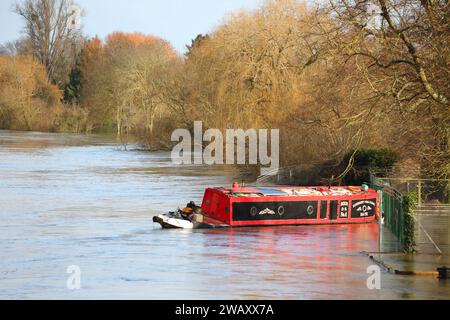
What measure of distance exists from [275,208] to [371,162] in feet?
32.4

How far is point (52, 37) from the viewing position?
521 feet

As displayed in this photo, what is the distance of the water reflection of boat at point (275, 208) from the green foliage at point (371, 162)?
5049 millimetres

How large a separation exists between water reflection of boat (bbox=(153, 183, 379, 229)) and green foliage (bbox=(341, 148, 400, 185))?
5.05 m

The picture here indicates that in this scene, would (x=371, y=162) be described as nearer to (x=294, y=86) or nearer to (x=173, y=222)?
(x=173, y=222)

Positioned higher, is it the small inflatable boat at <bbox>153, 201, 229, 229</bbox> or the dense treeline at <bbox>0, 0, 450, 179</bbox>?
the dense treeline at <bbox>0, 0, 450, 179</bbox>

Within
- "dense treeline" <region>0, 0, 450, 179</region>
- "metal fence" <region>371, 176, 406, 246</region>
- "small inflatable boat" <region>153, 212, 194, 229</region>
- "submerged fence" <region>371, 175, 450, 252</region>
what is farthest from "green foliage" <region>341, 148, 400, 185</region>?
"small inflatable boat" <region>153, 212, 194, 229</region>

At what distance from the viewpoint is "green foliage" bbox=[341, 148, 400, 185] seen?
157ft

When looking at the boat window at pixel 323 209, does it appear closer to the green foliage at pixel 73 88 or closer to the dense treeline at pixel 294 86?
the dense treeline at pixel 294 86

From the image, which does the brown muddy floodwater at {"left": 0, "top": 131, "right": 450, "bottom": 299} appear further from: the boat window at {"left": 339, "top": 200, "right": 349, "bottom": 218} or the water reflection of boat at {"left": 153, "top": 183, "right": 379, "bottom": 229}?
the boat window at {"left": 339, "top": 200, "right": 349, "bottom": 218}

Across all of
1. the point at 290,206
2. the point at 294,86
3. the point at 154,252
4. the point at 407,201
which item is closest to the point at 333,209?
the point at 290,206

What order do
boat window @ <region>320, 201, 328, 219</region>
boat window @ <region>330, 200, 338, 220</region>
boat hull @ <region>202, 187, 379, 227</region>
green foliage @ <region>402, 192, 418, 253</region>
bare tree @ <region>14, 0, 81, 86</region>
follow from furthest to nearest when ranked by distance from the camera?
bare tree @ <region>14, 0, 81, 86</region>
boat window @ <region>330, 200, 338, 220</region>
boat window @ <region>320, 201, 328, 219</region>
boat hull @ <region>202, 187, 379, 227</region>
green foliage @ <region>402, 192, 418, 253</region>

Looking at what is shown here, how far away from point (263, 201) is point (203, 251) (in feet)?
23.9
